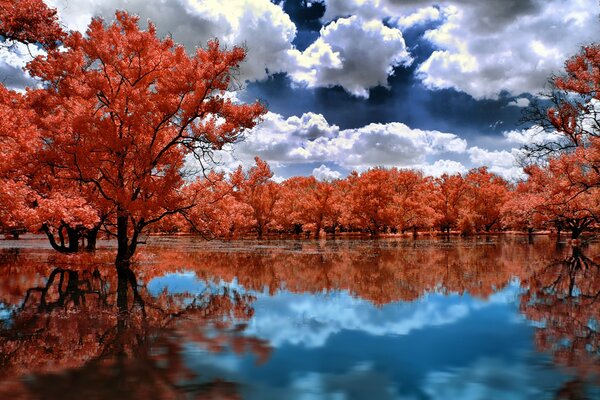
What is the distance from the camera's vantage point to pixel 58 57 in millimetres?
22000

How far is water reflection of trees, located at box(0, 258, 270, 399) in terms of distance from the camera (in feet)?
20.7

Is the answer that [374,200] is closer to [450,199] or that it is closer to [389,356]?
[450,199]

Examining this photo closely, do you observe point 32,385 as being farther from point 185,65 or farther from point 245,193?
point 245,193

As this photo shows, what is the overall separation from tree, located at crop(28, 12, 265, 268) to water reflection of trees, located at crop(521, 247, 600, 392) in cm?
1533

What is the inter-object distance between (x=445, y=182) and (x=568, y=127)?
52.4m

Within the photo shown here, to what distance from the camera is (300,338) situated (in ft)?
30.3

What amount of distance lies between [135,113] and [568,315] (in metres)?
19.5

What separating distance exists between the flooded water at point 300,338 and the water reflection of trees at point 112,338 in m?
0.03

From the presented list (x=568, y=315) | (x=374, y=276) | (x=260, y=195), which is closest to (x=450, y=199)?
(x=260, y=195)

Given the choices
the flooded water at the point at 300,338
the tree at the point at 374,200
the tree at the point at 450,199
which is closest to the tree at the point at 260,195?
the tree at the point at 374,200

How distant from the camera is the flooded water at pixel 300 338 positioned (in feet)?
21.1

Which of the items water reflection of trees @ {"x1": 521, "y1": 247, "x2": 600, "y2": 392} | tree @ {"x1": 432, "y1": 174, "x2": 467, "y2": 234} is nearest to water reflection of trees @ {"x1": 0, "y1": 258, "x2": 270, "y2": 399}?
water reflection of trees @ {"x1": 521, "y1": 247, "x2": 600, "y2": 392}

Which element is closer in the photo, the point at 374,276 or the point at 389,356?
the point at 389,356

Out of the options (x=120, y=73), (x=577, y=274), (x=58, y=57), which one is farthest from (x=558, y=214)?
(x=58, y=57)
